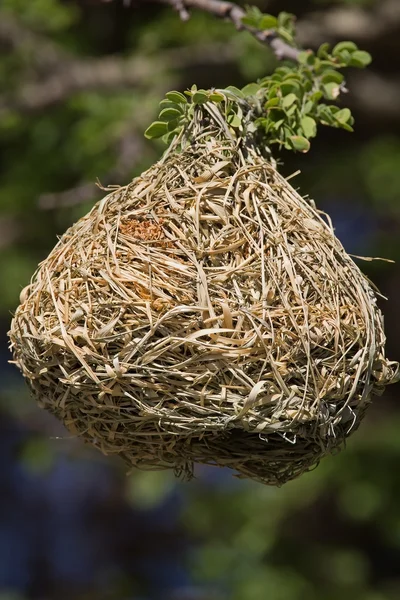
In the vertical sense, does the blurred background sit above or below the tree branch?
below

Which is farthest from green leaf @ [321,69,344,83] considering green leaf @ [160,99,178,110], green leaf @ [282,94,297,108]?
green leaf @ [160,99,178,110]

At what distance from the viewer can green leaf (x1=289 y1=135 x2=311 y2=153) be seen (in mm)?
1699

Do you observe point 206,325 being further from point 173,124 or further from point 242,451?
point 173,124

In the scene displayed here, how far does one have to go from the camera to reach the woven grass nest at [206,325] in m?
1.46

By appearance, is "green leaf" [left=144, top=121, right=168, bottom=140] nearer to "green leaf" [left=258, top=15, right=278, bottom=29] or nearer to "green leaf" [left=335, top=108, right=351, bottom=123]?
"green leaf" [left=335, top=108, right=351, bottom=123]

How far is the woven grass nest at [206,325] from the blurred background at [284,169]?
1.70 meters

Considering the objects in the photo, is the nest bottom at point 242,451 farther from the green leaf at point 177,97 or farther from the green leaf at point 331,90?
the green leaf at point 331,90

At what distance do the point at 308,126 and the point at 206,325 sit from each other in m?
0.53

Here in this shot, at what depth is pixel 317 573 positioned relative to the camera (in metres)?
5.38

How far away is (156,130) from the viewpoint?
170 cm

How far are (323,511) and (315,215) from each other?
15.1ft

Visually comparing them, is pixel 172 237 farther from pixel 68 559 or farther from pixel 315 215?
pixel 68 559

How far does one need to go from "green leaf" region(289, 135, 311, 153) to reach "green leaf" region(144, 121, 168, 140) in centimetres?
25

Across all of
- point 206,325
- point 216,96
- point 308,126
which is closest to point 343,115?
point 308,126
